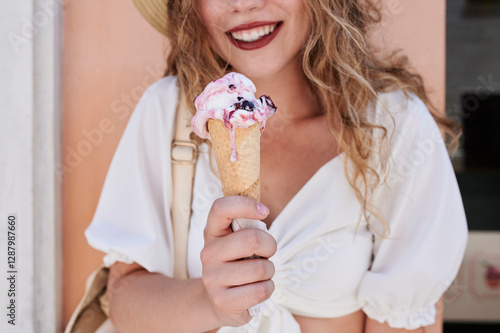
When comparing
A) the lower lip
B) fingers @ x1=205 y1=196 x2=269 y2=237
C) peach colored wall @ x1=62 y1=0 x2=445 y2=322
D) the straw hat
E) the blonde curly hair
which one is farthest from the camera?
peach colored wall @ x1=62 y1=0 x2=445 y2=322

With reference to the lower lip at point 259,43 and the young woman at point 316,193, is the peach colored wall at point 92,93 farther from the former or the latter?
the lower lip at point 259,43

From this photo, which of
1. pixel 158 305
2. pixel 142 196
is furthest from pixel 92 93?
pixel 158 305

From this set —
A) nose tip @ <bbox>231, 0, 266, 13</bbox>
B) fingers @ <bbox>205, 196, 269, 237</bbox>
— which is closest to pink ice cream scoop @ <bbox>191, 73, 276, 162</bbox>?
fingers @ <bbox>205, 196, 269, 237</bbox>

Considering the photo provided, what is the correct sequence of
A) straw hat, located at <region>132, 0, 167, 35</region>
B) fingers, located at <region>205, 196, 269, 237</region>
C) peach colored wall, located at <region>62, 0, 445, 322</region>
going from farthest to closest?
peach colored wall, located at <region>62, 0, 445, 322</region>
straw hat, located at <region>132, 0, 167, 35</region>
fingers, located at <region>205, 196, 269, 237</region>

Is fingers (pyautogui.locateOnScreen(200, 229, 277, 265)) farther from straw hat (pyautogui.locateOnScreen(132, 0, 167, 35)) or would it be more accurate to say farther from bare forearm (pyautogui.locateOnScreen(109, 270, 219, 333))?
straw hat (pyautogui.locateOnScreen(132, 0, 167, 35))

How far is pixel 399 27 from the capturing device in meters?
2.25

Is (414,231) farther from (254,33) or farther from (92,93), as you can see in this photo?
(92,93)

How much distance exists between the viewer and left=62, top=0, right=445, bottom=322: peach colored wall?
223 cm

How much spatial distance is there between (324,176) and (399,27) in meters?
0.84

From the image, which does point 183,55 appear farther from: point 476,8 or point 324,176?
point 476,8

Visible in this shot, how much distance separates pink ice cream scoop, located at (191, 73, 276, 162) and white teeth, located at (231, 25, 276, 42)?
1.20 ft

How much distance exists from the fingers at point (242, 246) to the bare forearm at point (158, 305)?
305mm

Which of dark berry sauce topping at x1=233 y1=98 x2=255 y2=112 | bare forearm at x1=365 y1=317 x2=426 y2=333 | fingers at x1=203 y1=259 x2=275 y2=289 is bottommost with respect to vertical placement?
bare forearm at x1=365 y1=317 x2=426 y2=333
